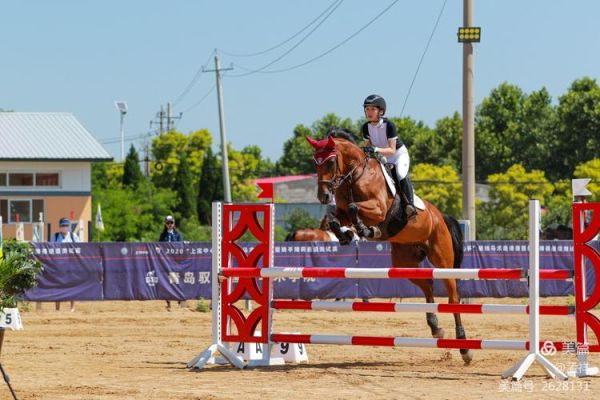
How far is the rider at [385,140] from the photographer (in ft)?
36.0

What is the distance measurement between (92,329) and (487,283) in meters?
9.85

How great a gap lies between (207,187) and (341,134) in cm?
5943

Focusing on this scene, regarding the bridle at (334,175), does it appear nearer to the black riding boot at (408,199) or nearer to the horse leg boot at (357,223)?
the horse leg boot at (357,223)

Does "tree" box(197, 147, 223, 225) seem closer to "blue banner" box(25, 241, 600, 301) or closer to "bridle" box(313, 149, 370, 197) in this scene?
"blue banner" box(25, 241, 600, 301)

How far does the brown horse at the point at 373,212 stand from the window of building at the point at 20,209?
38741 mm

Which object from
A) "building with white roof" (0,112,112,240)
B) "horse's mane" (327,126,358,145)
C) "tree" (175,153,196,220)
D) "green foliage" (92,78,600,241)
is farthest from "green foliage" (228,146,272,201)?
"horse's mane" (327,126,358,145)

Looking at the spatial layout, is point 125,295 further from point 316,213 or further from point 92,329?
point 316,213

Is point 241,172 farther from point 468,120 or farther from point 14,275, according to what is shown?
point 14,275

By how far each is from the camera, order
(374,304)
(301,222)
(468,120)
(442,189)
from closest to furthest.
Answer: (374,304)
(468,120)
(301,222)
(442,189)

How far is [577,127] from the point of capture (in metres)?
68.9

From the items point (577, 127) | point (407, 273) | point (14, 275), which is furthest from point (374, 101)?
point (577, 127)

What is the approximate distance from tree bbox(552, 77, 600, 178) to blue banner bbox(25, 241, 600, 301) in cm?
4514

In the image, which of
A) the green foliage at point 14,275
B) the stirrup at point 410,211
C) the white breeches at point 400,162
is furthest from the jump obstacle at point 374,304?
the green foliage at point 14,275

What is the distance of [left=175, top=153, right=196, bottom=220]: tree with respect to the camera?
220 feet
